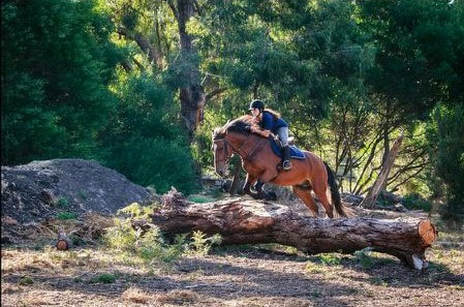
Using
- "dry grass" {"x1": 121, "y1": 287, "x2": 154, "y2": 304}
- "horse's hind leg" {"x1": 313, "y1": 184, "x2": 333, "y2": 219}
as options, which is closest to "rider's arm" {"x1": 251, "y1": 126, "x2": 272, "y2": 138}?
"horse's hind leg" {"x1": 313, "y1": 184, "x2": 333, "y2": 219}

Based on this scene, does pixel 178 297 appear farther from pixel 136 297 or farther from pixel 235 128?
pixel 235 128

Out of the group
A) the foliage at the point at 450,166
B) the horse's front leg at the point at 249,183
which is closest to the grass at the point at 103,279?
the horse's front leg at the point at 249,183

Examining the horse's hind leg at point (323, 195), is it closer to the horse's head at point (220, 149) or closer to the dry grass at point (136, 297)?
the horse's head at point (220, 149)

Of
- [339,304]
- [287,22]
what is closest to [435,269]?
[339,304]

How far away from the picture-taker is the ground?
733 cm

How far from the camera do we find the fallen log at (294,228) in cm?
1023

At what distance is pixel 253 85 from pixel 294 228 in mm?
15698

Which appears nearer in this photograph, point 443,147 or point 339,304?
point 339,304

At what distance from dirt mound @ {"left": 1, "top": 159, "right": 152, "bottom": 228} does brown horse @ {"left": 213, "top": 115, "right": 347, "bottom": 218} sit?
3.57 metres

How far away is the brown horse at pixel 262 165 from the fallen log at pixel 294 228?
2379mm

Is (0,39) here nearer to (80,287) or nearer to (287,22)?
(80,287)

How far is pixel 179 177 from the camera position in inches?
1015

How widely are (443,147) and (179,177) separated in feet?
34.7

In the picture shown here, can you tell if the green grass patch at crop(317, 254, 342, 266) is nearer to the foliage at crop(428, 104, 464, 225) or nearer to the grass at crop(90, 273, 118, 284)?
the grass at crop(90, 273, 118, 284)
